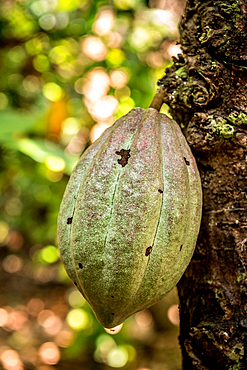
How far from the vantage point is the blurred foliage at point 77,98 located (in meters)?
2.35

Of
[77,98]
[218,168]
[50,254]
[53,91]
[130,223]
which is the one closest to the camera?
[130,223]

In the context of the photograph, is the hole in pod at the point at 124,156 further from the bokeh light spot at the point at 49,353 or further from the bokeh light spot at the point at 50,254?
the bokeh light spot at the point at 49,353

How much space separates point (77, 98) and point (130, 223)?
105 inches

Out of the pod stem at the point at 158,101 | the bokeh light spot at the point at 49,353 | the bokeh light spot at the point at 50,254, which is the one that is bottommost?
the bokeh light spot at the point at 49,353

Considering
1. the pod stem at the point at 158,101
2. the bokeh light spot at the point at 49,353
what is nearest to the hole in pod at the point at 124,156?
the pod stem at the point at 158,101

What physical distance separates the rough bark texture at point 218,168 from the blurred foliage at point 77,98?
1215mm

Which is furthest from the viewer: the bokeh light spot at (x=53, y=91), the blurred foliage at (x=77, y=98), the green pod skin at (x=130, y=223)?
the bokeh light spot at (x=53, y=91)

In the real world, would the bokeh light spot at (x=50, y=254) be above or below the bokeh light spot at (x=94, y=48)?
below

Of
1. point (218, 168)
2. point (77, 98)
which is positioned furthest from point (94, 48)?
point (218, 168)

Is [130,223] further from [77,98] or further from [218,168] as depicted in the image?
[77,98]

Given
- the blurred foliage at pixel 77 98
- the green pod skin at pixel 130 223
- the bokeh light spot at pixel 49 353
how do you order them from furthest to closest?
the bokeh light spot at pixel 49 353 → the blurred foliage at pixel 77 98 → the green pod skin at pixel 130 223

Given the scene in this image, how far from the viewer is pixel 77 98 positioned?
3221mm

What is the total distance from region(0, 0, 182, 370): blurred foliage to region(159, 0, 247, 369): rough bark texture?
3.99 feet

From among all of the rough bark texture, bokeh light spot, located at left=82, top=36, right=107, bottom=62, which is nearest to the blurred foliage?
bokeh light spot, located at left=82, top=36, right=107, bottom=62
